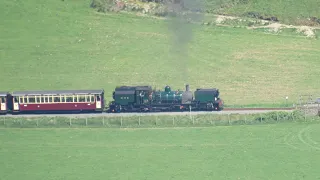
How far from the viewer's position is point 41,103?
94875 millimetres

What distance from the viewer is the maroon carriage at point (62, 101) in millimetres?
94500

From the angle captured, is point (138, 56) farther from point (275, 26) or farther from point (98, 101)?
point (98, 101)

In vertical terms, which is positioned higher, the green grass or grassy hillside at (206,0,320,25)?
grassy hillside at (206,0,320,25)

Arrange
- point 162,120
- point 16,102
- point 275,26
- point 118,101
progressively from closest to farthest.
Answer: point 162,120, point 118,101, point 16,102, point 275,26

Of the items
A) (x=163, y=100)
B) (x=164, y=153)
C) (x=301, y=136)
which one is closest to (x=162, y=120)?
(x=163, y=100)

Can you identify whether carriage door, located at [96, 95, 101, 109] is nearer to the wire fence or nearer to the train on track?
the train on track

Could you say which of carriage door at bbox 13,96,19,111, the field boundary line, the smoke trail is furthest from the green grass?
the smoke trail

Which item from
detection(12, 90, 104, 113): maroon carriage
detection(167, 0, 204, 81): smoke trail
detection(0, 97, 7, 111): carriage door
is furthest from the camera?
detection(167, 0, 204, 81): smoke trail

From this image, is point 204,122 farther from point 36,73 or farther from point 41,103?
point 36,73

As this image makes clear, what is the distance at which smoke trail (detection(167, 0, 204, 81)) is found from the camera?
106 m

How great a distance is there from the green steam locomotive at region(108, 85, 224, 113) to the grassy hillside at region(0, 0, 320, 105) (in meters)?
6.80

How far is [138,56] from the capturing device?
118m

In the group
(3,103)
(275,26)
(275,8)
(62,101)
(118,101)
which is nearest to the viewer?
(118,101)

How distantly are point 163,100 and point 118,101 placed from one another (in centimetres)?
486
